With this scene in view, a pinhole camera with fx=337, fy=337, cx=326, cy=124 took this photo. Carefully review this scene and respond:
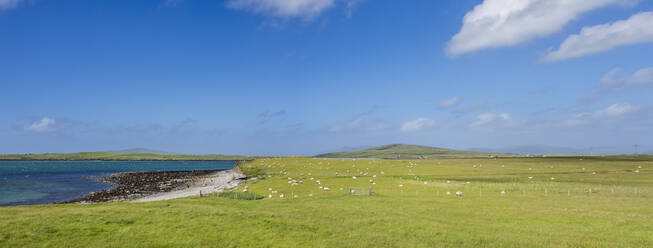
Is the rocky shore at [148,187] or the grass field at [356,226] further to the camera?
the rocky shore at [148,187]

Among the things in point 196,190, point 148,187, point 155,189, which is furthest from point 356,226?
point 148,187

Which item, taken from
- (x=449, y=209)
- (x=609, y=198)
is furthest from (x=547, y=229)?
(x=609, y=198)

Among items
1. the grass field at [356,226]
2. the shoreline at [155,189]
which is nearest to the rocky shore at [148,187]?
the shoreline at [155,189]

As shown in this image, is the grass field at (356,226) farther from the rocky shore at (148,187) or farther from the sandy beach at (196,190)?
the rocky shore at (148,187)

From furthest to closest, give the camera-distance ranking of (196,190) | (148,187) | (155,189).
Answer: (148,187), (155,189), (196,190)

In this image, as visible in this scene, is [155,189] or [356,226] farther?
[155,189]

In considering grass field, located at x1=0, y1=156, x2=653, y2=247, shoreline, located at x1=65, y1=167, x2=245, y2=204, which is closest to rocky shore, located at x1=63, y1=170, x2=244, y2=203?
shoreline, located at x1=65, y1=167, x2=245, y2=204

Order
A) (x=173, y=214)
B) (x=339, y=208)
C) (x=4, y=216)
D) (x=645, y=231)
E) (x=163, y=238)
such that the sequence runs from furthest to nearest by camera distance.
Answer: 1. (x=339, y=208)
2. (x=173, y=214)
3. (x=4, y=216)
4. (x=645, y=231)
5. (x=163, y=238)

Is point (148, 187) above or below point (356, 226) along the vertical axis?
below

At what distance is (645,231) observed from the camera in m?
23.9

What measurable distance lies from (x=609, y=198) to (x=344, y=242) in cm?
3799

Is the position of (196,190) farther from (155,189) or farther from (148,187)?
(148,187)

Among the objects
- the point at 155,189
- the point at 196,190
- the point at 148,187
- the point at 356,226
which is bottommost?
the point at 148,187

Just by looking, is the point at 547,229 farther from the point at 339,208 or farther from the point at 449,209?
the point at 339,208
